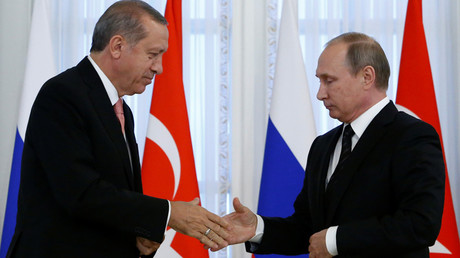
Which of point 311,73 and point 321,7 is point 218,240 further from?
point 321,7

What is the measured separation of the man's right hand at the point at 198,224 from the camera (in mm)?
2234

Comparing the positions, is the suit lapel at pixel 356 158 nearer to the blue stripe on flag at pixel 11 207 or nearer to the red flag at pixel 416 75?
the red flag at pixel 416 75

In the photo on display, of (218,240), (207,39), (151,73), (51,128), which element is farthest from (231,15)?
(51,128)

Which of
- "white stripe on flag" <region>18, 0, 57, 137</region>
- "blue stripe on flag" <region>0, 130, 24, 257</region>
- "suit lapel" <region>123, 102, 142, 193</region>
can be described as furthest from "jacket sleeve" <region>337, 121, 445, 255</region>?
"white stripe on flag" <region>18, 0, 57, 137</region>

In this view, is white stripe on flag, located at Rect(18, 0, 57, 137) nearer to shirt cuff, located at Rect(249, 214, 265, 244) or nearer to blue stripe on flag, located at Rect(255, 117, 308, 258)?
blue stripe on flag, located at Rect(255, 117, 308, 258)

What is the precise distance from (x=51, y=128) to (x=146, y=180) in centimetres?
164

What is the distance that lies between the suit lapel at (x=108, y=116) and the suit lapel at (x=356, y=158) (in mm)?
760

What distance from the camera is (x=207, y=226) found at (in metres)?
2.37

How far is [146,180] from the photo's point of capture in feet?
11.9

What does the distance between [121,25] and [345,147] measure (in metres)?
1.01

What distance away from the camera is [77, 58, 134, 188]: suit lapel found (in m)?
Answer: 2.12

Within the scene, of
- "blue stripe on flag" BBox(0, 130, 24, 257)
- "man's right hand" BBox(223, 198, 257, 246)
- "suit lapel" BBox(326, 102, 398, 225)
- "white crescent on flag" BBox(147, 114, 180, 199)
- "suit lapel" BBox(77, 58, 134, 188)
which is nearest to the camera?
"suit lapel" BBox(77, 58, 134, 188)

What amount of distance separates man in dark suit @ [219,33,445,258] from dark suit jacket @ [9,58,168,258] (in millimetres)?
653

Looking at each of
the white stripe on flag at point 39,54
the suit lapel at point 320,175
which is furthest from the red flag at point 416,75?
the white stripe on flag at point 39,54
